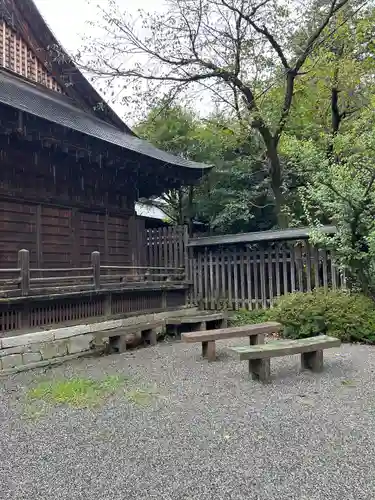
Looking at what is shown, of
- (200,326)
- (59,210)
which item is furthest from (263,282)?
(59,210)

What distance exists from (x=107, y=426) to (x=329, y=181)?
6422 millimetres

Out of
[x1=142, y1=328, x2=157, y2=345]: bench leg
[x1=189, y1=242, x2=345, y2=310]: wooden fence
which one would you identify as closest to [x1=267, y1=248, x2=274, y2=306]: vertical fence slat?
[x1=189, y1=242, x2=345, y2=310]: wooden fence

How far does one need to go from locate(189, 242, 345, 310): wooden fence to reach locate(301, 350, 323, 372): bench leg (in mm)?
3779

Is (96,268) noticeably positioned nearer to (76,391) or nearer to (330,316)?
(76,391)

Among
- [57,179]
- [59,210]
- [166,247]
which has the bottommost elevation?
[166,247]

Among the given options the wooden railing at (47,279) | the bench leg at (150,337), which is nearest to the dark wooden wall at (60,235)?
the wooden railing at (47,279)

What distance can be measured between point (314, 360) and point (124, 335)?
136 inches

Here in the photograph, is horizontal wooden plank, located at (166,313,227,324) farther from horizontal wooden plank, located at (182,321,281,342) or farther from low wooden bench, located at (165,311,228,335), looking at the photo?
horizontal wooden plank, located at (182,321,281,342)

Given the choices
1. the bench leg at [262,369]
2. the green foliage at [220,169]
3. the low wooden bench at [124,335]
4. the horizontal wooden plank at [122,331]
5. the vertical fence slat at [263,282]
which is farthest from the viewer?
the green foliage at [220,169]

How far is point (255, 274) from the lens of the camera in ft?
34.6

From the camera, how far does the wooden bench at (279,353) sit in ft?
16.6

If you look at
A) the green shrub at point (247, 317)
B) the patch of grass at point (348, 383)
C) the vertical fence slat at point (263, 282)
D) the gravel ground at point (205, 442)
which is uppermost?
the vertical fence slat at point (263, 282)

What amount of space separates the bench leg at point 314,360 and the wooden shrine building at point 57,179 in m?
4.07

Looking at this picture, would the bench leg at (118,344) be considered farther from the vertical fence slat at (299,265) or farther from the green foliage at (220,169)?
the green foliage at (220,169)
